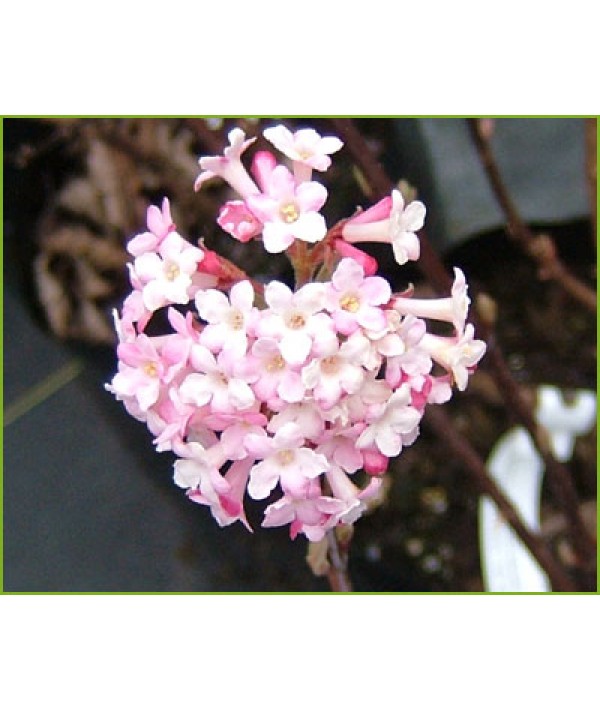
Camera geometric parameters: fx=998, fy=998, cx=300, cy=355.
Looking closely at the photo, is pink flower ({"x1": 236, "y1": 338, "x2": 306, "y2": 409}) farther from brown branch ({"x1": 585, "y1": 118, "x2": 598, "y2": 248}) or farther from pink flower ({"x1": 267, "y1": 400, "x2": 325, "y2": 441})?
brown branch ({"x1": 585, "y1": 118, "x2": 598, "y2": 248})

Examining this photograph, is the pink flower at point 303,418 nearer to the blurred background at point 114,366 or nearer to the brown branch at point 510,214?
the brown branch at point 510,214

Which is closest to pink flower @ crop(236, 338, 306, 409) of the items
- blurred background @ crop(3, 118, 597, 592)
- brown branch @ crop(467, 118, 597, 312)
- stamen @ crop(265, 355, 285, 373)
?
stamen @ crop(265, 355, 285, 373)

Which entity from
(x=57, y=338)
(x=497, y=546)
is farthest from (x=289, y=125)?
(x=57, y=338)

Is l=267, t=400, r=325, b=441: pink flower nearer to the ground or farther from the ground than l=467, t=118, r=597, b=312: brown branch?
farther from the ground

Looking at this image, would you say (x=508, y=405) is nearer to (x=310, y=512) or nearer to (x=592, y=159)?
(x=592, y=159)

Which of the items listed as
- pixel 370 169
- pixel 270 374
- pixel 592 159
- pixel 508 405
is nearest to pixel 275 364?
pixel 270 374

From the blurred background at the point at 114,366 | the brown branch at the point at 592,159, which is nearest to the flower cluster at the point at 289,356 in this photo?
the brown branch at the point at 592,159
